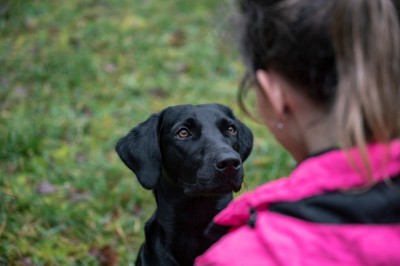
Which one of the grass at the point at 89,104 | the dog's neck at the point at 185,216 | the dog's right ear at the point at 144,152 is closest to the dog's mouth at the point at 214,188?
the dog's neck at the point at 185,216

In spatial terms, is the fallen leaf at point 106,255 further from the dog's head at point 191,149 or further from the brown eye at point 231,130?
the brown eye at point 231,130

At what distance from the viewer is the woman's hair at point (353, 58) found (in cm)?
189

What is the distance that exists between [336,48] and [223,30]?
600 mm

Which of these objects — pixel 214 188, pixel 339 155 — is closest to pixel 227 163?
pixel 214 188

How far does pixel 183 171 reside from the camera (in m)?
3.51

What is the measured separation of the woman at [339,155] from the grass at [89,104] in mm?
498

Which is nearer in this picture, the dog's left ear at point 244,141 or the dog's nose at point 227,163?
the dog's nose at point 227,163

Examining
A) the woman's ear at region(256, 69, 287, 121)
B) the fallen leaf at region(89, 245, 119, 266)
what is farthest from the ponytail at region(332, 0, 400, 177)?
the fallen leaf at region(89, 245, 119, 266)

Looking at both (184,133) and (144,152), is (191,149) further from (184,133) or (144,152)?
(144,152)

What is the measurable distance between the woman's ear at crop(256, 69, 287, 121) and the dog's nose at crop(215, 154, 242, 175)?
3.35ft

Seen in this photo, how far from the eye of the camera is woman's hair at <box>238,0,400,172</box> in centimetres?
189

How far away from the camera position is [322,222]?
75.5 inches

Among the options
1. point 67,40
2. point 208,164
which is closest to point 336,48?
point 208,164

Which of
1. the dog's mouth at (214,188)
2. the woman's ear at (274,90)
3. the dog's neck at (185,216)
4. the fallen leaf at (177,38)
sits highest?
the woman's ear at (274,90)
